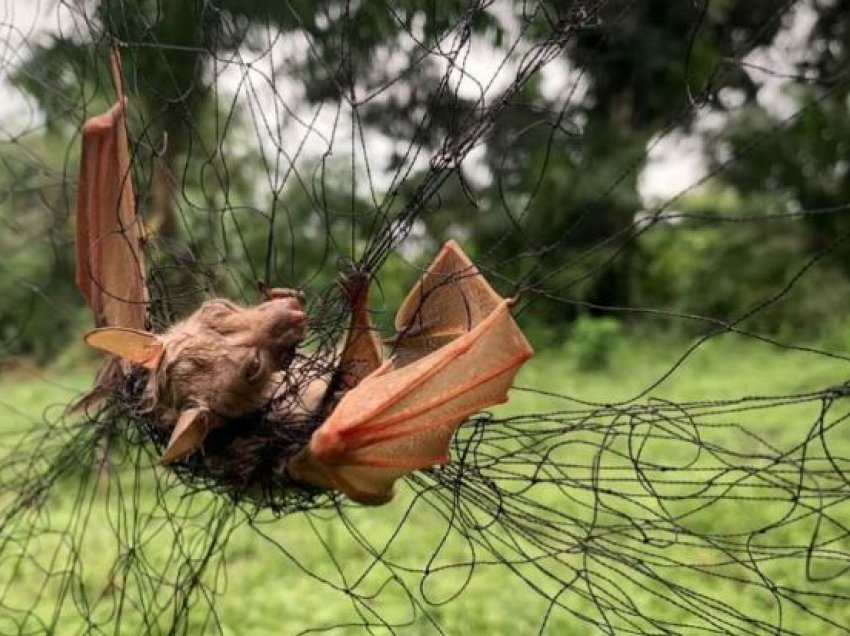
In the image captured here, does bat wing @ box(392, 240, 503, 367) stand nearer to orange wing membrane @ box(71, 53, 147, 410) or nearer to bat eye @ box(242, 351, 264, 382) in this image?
bat eye @ box(242, 351, 264, 382)

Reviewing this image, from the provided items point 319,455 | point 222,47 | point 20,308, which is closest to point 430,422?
A: point 319,455

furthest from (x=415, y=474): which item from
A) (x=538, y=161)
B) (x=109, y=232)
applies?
(x=538, y=161)

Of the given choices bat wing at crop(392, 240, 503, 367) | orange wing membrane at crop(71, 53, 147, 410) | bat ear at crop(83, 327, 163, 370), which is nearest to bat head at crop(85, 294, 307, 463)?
bat ear at crop(83, 327, 163, 370)

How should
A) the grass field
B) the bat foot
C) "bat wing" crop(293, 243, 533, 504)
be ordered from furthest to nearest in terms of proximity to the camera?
the grass field
the bat foot
"bat wing" crop(293, 243, 533, 504)

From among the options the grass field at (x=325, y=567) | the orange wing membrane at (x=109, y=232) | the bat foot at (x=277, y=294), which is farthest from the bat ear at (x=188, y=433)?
the grass field at (x=325, y=567)

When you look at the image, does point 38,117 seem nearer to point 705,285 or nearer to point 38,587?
point 38,587

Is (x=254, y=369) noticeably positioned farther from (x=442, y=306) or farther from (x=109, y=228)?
(x=109, y=228)
